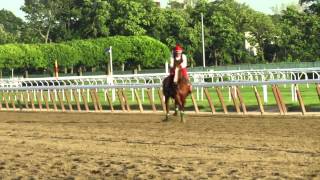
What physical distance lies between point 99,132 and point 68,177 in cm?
539

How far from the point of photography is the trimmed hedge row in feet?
172

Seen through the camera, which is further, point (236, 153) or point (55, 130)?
point (55, 130)

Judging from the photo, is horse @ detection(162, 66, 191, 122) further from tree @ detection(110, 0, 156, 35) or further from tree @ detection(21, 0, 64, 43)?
tree @ detection(21, 0, 64, 43)

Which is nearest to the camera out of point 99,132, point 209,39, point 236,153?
point 236,153

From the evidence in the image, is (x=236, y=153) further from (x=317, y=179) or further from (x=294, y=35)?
(x=294, y=35)

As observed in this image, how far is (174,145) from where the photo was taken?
9.63 metres

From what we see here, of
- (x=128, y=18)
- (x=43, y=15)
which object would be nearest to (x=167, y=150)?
(x=128, y=18)

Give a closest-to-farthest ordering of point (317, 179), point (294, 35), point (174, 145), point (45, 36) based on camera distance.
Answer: point (317, 179), point (174, 145), point (294, 35), point (45, 36)

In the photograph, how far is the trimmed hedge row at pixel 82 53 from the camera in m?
52.4

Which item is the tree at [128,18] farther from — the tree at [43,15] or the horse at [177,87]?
the horse at [177,87]

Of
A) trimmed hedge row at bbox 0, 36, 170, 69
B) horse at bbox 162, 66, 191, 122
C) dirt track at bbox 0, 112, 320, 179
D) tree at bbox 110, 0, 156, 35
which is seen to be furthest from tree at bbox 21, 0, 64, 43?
dirt track at bbox 0, 112, 320, 179

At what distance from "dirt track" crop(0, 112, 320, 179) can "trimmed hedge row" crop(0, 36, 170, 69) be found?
125 ft

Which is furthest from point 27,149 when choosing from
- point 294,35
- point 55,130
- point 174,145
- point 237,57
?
point 237,57

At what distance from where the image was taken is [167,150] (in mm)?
9070
